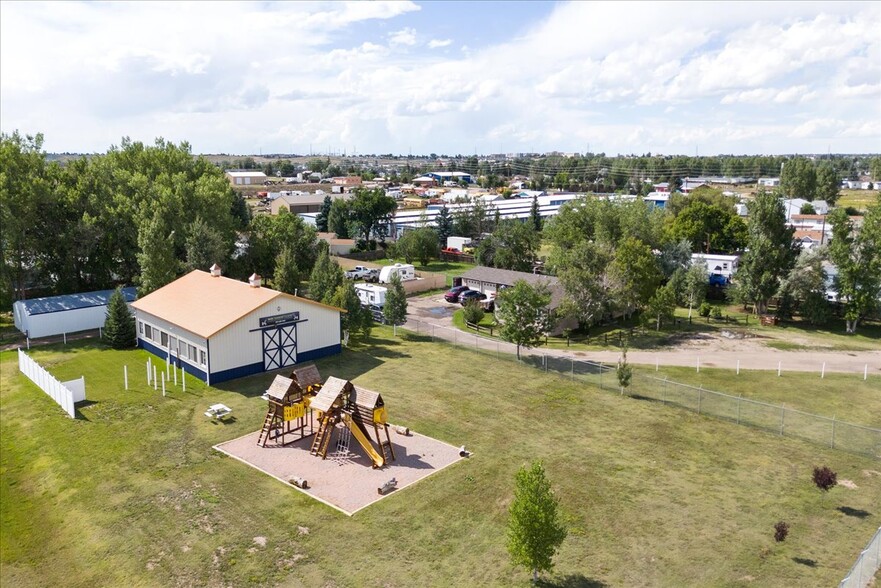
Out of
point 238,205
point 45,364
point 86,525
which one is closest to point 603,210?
point 45,364

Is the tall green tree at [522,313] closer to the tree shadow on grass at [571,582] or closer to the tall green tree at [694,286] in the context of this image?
the tree shadow on grass at [571,582]

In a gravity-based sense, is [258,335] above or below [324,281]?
below

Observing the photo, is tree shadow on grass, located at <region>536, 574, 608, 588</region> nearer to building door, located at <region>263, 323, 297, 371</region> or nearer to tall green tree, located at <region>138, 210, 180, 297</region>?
building door, located at <region>263, 323, 297, 371</region>

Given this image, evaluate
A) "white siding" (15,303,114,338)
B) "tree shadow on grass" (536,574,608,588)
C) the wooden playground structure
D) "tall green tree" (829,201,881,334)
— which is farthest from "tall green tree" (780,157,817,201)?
"tree shadow on grass" (536,574,608,588)

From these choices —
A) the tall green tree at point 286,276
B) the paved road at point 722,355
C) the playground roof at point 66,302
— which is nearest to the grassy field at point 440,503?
the paved road at point 722,355

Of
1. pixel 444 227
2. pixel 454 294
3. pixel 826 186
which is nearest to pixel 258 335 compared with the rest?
pixel 454 294

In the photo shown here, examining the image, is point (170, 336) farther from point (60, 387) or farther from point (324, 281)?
point (324, 281)
